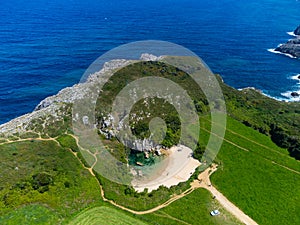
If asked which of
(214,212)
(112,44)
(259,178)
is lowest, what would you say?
(214,212)

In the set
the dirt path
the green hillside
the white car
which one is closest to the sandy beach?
the green hillside

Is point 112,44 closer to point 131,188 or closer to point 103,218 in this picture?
point 131,188

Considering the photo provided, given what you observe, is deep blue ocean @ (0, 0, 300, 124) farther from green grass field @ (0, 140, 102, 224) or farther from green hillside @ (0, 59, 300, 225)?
green grass field @ (0, 140, 102, 224)

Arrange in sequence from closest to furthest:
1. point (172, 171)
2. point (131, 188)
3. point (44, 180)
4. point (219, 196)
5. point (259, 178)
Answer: point (44, 180) < point (219, 196) < point (131, 188) < point (259, 178) < point (172, 171)

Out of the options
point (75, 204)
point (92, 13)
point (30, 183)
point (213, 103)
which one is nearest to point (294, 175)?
point (213, 103)

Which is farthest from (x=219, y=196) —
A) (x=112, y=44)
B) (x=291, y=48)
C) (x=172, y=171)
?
(x=291, y=48)

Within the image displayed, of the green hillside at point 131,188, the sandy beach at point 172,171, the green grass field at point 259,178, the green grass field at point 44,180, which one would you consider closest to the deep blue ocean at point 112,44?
the green hillside at point 131,188
